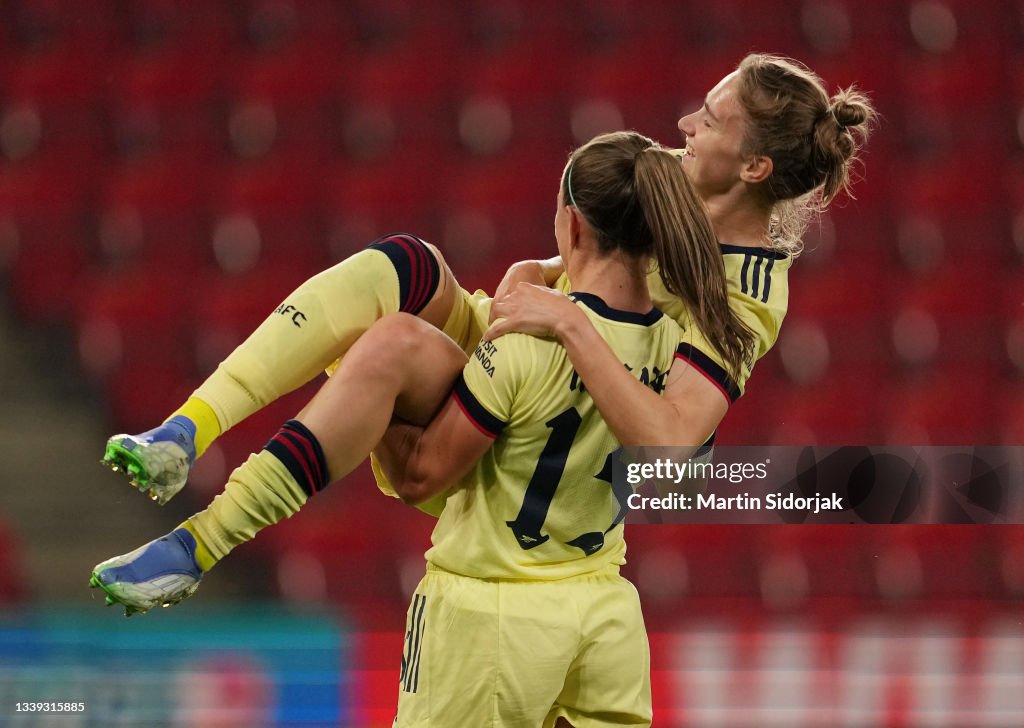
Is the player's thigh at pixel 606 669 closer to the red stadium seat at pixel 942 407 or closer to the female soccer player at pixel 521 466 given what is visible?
the female soccer player at pixel 521 466

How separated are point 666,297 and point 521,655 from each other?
481 mm

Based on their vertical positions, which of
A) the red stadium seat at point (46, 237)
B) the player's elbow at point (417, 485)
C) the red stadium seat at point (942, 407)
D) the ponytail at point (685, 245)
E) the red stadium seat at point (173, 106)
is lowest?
the player's elbow at point (417, 485)

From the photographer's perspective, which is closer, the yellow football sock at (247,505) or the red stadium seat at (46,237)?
the yellow football sock at (247,505)

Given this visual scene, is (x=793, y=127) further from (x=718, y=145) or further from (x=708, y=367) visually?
(x=708, y=367)

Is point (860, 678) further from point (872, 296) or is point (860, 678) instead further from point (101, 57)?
point (101, 57)

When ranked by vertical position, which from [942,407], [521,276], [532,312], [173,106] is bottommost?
[532,312]

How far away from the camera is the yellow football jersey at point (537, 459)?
1302 mm

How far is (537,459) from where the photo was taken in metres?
1.34

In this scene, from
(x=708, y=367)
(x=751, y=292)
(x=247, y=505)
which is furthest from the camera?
(x=751, y=292)

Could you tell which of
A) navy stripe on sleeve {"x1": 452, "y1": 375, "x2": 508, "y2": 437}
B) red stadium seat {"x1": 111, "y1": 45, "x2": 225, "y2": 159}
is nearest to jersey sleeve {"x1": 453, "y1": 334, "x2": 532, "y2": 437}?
navy stripe on sleeve {"x1": 452, "y1": 375, "x2": 508, "y2": 437}

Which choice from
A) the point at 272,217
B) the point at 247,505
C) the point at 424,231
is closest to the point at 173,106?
the point at 272,217

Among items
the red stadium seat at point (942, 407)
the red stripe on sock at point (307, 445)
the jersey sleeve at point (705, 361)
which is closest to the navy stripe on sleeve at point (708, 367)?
the jersey sleeve at point (705, 361)

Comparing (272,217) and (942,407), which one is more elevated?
(272,217)

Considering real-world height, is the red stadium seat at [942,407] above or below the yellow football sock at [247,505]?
above
